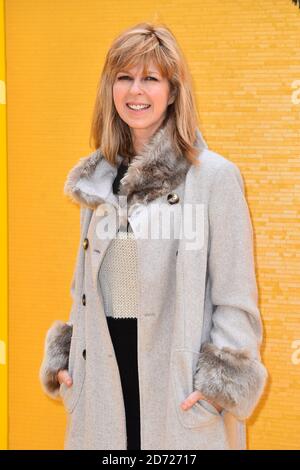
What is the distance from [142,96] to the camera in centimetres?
178

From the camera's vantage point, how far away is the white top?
1.77m

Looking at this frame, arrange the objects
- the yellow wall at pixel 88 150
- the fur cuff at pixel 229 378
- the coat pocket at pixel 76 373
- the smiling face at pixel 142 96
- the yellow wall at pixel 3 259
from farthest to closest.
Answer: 1. the yellow wall at pixel 3 259
2. the yellow wall at pixel 88 150
3. the coat pocket at pixel 76 373
4. the smiling face at pixel 142 96
5. the fur cuff at pixel 229 378

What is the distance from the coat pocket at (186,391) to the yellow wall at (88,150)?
1042mm

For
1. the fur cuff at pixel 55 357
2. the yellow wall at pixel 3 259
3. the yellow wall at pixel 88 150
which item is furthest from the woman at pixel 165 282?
the yellow wall at pixel 3 259

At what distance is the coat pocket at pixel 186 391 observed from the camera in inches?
66.3

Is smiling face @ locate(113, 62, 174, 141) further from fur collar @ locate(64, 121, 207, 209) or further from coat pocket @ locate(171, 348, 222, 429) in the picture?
coat pocket @ locate(171, 348, 222, 429)

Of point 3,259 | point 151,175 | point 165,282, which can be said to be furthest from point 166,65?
point 3,259

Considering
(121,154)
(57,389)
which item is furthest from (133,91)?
(57,389)

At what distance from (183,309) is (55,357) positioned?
569 millimetres

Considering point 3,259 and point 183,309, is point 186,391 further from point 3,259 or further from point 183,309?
point 3,259

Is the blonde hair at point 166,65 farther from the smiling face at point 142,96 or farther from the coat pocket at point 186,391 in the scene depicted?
the coat pocket at point 186,391

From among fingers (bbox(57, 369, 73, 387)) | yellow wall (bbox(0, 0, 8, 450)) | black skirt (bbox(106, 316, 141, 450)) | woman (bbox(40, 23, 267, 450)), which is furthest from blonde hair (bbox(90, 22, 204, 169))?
yellow wall (bbox(0, 0, 8, 450))

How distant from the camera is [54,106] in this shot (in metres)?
2.85

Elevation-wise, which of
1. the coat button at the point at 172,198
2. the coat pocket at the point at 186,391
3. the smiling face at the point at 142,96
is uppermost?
the smiling face at the point at 142,96
